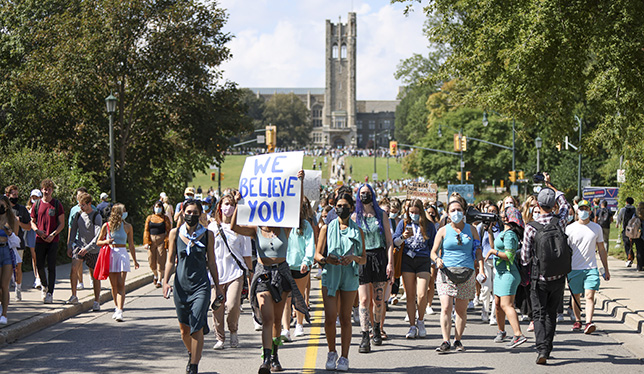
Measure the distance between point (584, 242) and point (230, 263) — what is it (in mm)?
4521

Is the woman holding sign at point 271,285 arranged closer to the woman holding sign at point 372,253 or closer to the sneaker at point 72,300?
the woman holding sign at point 372,253

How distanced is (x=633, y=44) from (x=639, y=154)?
8886mm

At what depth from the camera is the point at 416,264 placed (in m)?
10.6

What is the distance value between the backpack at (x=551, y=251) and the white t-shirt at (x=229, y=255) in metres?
3.33

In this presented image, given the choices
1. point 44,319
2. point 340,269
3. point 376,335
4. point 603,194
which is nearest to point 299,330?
point 376,335

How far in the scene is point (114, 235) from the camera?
12008 mm

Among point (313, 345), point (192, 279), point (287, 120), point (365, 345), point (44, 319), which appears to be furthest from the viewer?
point (287, 120)

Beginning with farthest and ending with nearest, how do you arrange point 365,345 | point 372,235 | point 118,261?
point 118,261
point 372,235
point 365,345

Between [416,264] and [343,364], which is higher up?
[416,264]

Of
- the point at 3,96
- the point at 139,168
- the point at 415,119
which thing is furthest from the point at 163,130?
the point at 415,119

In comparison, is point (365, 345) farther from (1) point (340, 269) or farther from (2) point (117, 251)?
(2) point (117, 251)

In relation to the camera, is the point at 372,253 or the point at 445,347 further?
the point at 372,253

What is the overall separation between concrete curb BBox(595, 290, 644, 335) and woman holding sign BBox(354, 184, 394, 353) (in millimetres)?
4308

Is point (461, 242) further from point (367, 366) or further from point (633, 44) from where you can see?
point (633, 44)
